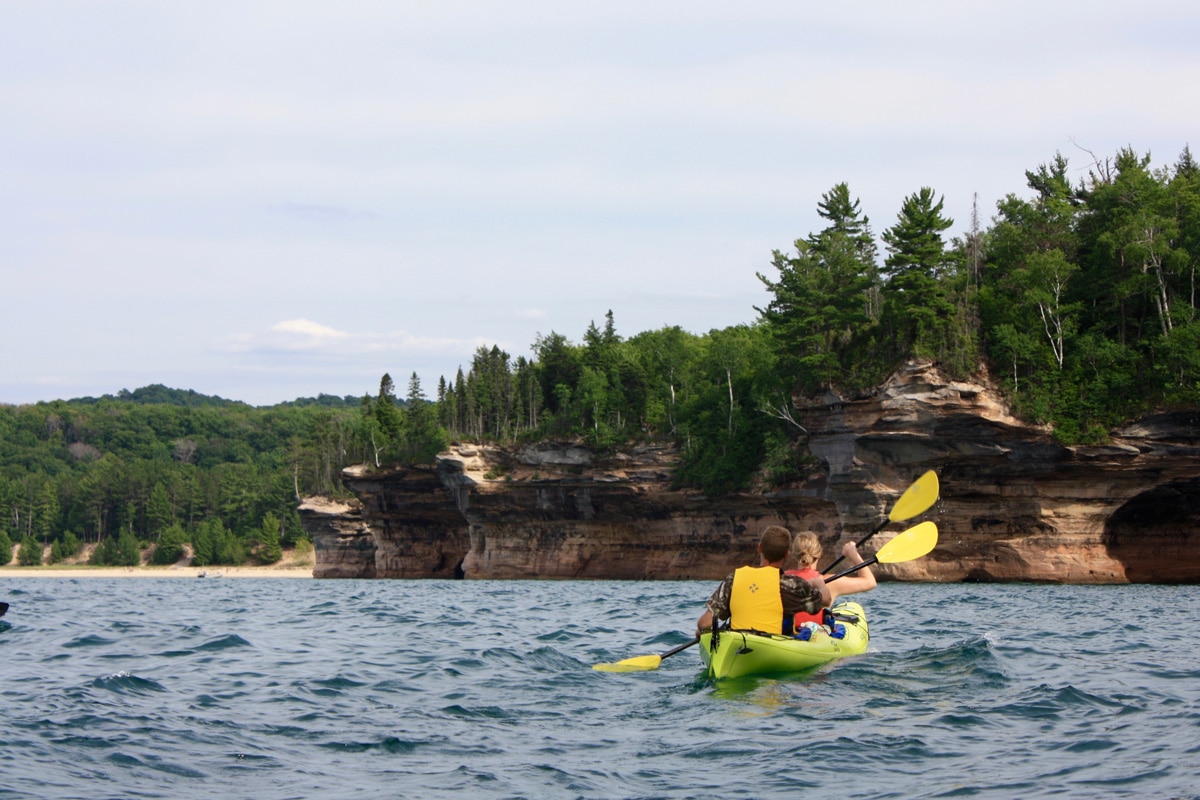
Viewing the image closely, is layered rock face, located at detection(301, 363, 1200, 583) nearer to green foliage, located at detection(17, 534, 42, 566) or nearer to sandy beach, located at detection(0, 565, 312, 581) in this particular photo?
sandy beach, located at detection(0, 565, 312, 581)

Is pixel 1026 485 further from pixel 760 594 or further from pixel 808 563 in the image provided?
pixel 760 594

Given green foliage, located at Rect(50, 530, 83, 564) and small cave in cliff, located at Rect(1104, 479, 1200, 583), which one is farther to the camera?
green foliage, located at Rect(50, 530, 83, 564)

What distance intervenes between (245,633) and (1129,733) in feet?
46.0

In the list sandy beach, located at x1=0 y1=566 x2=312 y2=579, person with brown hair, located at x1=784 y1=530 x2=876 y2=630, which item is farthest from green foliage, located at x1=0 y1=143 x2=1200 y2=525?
person with brown hair, located at x1=784 y1=530 x2=876 y2=630

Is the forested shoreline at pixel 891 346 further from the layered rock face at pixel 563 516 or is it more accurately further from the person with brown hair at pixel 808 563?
the person with brown hair at pixel 808 563

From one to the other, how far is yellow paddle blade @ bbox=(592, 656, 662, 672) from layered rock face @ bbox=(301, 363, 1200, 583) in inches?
1412

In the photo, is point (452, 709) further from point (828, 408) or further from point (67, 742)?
point (828, 408)

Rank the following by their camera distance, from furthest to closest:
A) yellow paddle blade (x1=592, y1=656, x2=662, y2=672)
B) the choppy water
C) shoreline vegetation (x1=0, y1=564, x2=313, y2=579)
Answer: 1. shoreline vegetation (x1=0, y1=564, x2=313, y2=579)
2. yellow paddle blade (x1=592, y1=656, x2=662, y2=672)
3. the choppy water

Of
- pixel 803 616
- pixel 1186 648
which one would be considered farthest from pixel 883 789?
pixel 1186 648

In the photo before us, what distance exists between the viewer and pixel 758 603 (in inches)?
486

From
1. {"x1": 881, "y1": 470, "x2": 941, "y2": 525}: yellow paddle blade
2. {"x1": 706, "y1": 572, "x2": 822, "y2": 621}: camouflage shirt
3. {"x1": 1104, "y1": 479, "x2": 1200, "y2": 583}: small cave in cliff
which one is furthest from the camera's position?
{"x1": 1104, "y1": 479, "x2": 1200, "y2": 583}: small cave in cliff

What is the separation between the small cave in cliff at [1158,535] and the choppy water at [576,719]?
32105mm

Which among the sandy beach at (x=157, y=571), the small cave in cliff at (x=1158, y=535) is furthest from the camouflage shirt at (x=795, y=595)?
the sandy beach at (x=157, y=571)

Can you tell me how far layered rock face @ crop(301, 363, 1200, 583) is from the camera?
Result: 4631 centimetres
